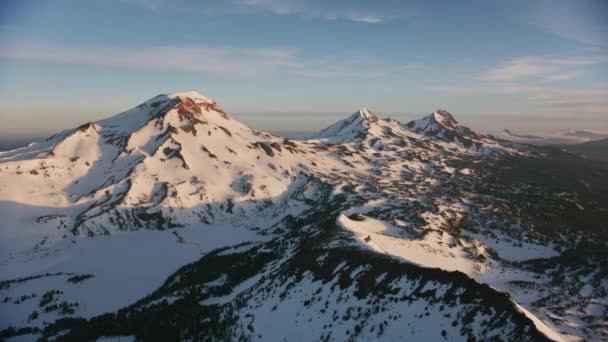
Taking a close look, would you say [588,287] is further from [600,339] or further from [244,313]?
[244,313]

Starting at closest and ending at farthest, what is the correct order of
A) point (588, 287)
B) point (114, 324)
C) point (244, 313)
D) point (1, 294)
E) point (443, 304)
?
point (443, 304) < point (244, 313) < point (588, 287) < point (114, 324) < point (1, 294)

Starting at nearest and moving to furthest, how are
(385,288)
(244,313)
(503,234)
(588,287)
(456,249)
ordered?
(385,288) < (244,313) < (588,287) < (456,249) < (503,234)

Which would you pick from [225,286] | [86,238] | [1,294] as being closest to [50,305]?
[1,294]

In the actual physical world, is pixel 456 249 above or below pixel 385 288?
below

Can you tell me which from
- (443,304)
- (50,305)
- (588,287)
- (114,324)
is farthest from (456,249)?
(50,305)

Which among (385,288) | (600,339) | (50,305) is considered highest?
(385,288)

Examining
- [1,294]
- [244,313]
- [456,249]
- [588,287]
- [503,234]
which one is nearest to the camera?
[244,313]

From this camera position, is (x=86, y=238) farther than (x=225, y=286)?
Yes

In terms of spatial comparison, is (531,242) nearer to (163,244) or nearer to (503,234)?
(503,234)

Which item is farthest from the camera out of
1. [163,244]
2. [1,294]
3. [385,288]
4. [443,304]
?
[163,244]
